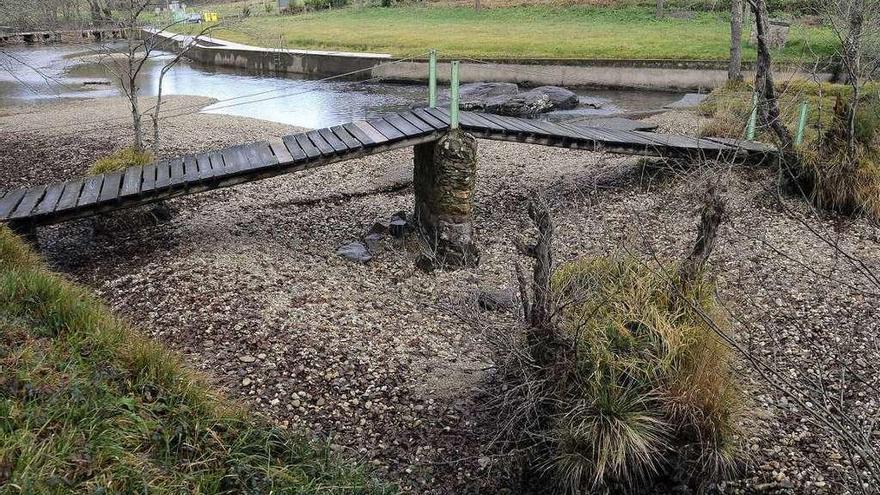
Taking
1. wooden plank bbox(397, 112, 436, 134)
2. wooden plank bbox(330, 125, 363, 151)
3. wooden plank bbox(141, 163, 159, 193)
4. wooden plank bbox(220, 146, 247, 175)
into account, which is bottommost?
wooden plank bbox(141, 163, 159, 193)

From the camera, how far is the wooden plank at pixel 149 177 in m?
6.09

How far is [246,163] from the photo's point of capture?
6.39 metres

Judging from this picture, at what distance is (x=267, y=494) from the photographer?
3119mm

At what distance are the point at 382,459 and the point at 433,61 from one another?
4011 mm

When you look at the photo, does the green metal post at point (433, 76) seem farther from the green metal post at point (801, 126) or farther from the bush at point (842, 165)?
the green metal post at point (801, 126)

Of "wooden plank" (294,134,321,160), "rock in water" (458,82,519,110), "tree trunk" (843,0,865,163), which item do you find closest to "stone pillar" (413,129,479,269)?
"wooden plank" (294,134,321,160)

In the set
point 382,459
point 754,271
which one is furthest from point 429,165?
point 382,459

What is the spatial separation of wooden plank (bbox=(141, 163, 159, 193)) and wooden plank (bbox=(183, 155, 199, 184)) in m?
0.26

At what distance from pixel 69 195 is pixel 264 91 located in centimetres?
936

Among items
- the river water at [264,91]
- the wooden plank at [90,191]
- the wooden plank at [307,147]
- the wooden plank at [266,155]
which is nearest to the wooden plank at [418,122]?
the wooden plank at [307,147]

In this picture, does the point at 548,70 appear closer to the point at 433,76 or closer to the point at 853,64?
the point at 853,64

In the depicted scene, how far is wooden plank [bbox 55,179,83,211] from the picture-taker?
6.02 m

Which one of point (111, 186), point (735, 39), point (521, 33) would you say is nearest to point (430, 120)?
point (111, 186)

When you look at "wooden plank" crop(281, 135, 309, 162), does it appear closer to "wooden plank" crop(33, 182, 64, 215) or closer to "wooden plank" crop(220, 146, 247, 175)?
"wooden plank" crop(220, 146, 247, 175)
